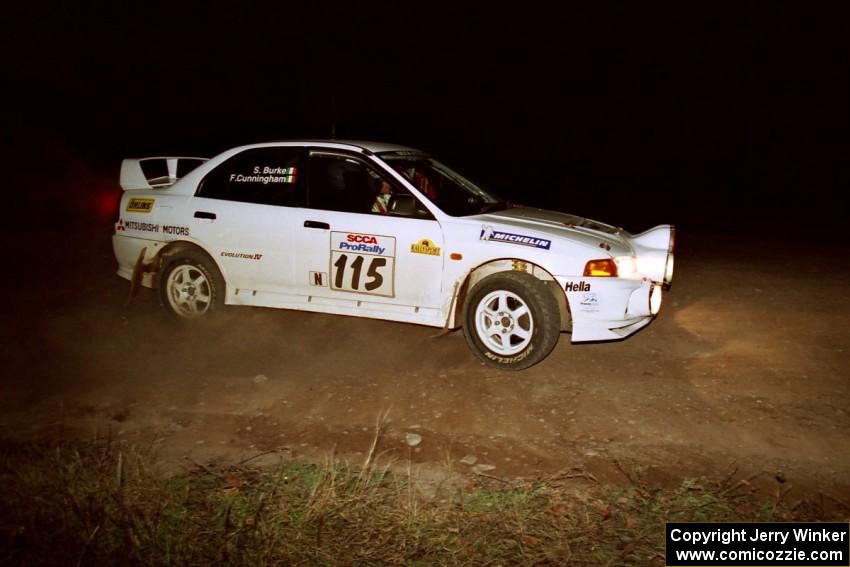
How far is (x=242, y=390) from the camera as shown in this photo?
5168 mm

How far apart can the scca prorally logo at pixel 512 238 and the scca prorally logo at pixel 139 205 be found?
3247 mm

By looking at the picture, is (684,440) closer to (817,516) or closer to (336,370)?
(817,516)

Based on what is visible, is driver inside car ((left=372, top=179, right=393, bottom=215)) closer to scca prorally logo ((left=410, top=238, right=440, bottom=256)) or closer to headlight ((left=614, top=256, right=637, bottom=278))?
scca prorally logo ((left=410, top=238, right=440, bottom=256))

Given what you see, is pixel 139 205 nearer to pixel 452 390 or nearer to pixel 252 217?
pixel 252 217

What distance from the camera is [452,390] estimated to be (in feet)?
16.8

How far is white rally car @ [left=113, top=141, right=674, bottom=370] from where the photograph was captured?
5332 millimetres

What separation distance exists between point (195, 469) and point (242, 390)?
1241 millimetres

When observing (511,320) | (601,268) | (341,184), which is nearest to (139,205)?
(341,184)

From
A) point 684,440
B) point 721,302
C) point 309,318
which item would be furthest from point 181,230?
point 721,302

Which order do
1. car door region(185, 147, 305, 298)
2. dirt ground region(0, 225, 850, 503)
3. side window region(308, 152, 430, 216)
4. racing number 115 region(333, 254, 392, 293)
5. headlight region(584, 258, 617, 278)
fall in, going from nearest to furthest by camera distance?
dirt ground region(0, 225, 850, 503) → headlight region(584, 258, 617, 278) → racing number 115 region(333, 254, 392, 293) → side window region(308, 152, 430, 216) → car door region(185, 147, 305, 298)

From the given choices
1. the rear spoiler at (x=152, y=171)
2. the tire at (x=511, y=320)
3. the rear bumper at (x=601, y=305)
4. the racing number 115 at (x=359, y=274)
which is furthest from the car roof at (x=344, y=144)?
the rear bumper at (x=601, y=305)

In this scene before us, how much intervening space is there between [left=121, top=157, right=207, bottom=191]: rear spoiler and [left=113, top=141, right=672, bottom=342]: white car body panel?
597mm

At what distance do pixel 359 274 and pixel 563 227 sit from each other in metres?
1.71

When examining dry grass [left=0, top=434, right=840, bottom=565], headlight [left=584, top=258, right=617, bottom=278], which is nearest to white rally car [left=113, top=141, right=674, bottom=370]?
headlight [left=584, top=258, right=617, bottom=278]
